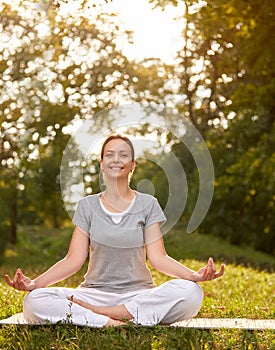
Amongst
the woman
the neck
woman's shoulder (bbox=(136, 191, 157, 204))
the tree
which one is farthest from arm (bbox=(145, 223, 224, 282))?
the tree

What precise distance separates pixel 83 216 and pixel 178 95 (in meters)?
18.4

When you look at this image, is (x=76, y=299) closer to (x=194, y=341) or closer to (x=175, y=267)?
(x=175, y=267)

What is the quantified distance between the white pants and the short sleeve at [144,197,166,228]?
1.57 feet

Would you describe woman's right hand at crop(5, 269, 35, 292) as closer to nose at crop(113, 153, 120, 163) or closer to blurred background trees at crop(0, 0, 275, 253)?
nose at crop(113, 153, 120, 163)

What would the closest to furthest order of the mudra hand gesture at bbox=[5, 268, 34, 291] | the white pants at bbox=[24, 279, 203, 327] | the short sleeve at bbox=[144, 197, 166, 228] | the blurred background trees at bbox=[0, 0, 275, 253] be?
the mudra hand gesture at bbox=[5, 268, 34, 291] < the white pants at bbox=[24, 279, 203, 327] < the short sleeve at bbox=[144, 197, 166, 228] < the blurred background trees at bbox=[0, 0, 275, 253]

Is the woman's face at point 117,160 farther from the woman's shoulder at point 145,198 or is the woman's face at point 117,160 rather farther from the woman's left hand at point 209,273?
the woman's left hand at point 209,273

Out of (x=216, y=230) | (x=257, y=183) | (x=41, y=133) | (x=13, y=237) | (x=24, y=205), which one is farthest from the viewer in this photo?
(x=24, y=205)

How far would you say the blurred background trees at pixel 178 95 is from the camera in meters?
16.8

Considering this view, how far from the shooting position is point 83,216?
6203mm

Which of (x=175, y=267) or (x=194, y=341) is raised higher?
(x=175, y=267)

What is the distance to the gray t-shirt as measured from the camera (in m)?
6.11

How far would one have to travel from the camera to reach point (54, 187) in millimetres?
26469

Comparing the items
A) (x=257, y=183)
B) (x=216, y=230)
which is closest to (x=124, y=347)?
(x=257, y=183)

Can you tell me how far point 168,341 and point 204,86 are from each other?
19.6 m
